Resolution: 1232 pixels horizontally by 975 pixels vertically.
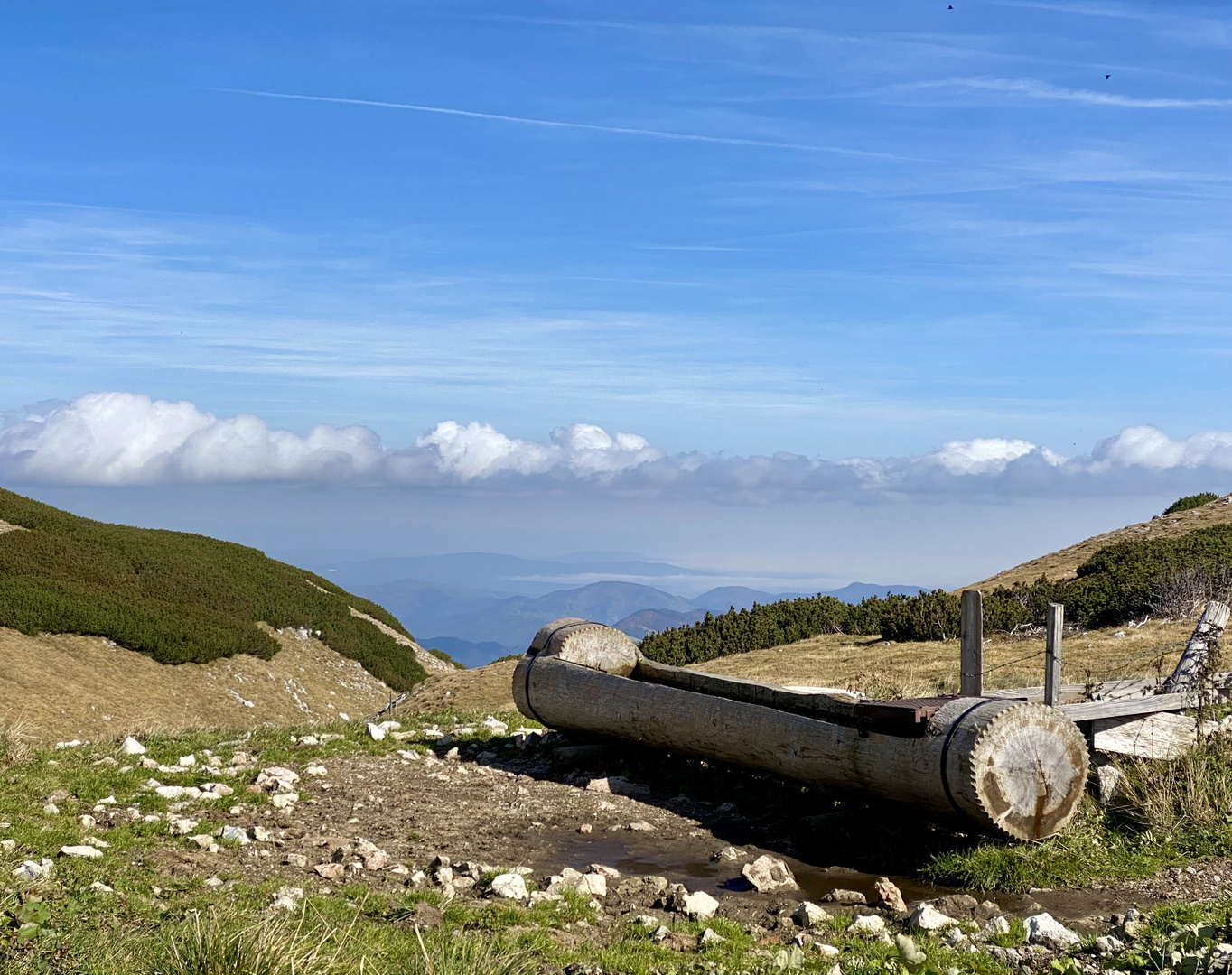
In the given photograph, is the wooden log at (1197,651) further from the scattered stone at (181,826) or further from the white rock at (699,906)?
the scattered stone at (181,826)

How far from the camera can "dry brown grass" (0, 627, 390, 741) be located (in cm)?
2112

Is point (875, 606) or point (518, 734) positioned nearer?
point (518, 734)

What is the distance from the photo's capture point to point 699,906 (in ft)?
20.7

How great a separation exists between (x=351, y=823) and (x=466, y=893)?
2404mm

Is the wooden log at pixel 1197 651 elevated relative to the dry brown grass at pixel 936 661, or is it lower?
elevated

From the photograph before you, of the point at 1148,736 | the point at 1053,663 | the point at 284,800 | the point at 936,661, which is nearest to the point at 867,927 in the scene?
the point at 1148,736

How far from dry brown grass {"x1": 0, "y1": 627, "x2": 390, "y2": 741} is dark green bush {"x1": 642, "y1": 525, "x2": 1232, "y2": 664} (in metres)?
9.52

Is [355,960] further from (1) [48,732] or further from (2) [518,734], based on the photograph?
(1) [48,732]

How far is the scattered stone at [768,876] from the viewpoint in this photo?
7160mm

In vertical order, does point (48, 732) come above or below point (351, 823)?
below

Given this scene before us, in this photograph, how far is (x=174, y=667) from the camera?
26281 mm

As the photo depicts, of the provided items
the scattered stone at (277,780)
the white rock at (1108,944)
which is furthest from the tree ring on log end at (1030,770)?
the scattered stone at (277,780)

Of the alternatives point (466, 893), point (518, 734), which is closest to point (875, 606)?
point (518, 734)

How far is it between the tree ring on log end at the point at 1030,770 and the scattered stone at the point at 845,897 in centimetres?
121
